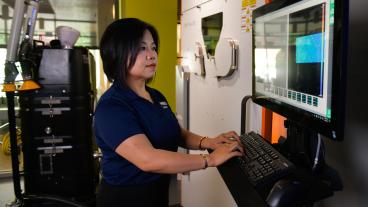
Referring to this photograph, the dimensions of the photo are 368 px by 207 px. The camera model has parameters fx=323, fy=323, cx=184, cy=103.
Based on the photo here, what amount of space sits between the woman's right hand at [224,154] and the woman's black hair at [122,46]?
1.58 feet

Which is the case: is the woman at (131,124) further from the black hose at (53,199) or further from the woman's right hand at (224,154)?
the black hose at (53,199)

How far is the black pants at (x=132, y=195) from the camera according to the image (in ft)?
4.44

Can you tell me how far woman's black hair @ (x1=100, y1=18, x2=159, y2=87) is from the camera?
4.30 feet

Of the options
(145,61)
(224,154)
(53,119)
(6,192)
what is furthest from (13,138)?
(224,154)

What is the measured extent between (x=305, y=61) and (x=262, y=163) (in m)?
0.33

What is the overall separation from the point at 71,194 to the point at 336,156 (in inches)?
84.2

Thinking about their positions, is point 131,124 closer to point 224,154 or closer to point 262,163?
point 224,154

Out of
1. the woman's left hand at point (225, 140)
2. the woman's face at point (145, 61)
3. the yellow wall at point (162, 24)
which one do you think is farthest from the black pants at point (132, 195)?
the yellow wall at point (162, 24)

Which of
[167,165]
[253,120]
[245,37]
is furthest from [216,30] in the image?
[167,165]

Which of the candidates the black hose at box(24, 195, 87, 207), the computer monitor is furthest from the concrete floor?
the computer monitor

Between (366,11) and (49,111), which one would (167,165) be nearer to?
(366,11)

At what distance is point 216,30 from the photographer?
2186 mm

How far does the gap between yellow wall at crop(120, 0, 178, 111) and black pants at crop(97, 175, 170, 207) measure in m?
2.22

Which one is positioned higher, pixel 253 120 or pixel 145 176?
pixel 253 120
